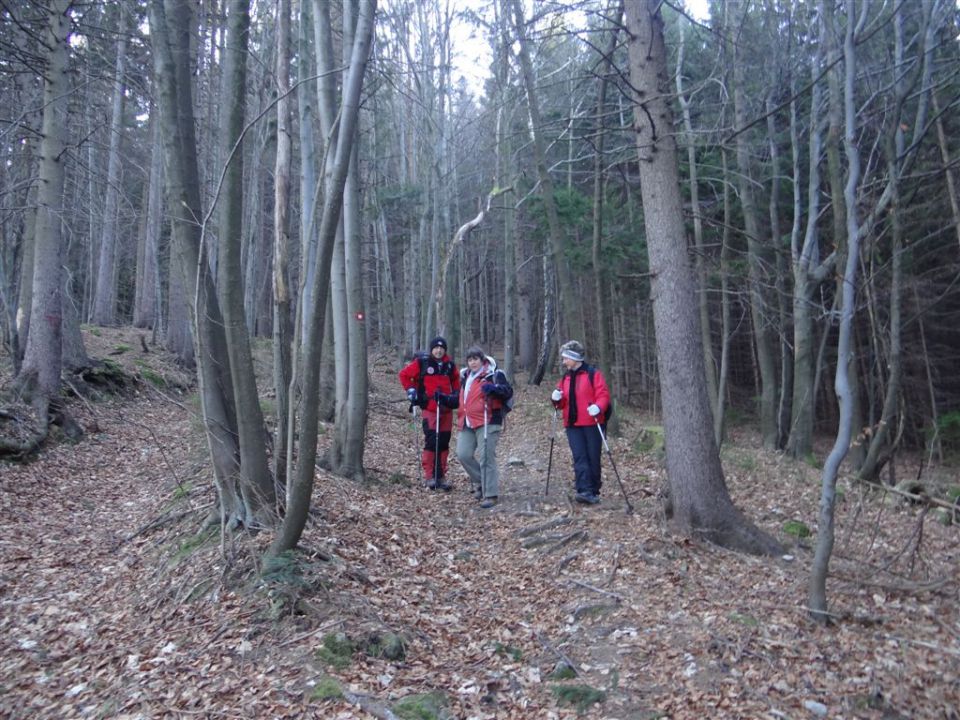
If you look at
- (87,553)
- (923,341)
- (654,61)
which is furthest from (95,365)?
(923,341)

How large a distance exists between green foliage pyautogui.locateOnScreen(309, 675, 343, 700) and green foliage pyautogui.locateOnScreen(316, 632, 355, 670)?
21 centimetres

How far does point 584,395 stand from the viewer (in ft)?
28.4

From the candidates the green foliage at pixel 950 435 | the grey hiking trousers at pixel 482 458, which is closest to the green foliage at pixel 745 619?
the grey hiking trousers at pixel 482 458

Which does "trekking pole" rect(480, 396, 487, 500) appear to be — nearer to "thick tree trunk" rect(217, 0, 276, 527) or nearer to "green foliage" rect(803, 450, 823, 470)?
"thick tree trunk" rect(217, 0, 276, 527)

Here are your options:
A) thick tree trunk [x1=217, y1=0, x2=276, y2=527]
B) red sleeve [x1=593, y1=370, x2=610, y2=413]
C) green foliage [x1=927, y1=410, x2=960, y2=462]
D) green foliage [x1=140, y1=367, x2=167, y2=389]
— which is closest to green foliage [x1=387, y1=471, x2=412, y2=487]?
red sleeve [x1=593, y1=370, x2=610, y2=413]

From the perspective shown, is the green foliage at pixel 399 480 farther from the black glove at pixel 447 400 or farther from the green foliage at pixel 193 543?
the green foliage at pixel 193 543

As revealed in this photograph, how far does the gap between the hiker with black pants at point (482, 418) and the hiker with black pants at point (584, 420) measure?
31.3 inches

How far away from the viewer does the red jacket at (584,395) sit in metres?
8.55

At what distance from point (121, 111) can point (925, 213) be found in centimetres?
1963

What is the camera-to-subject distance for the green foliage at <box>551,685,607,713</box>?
171 inches

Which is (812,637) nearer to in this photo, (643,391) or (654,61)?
(654,61)

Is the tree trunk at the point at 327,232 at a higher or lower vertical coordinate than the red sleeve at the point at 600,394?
higher

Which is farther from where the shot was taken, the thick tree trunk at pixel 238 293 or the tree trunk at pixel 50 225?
the tree trunk at pixel 50 225

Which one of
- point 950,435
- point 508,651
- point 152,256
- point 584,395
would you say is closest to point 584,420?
point 584,395
